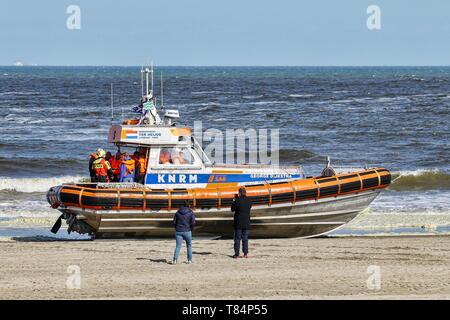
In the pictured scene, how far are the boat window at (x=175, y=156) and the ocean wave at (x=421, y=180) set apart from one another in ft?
36.8

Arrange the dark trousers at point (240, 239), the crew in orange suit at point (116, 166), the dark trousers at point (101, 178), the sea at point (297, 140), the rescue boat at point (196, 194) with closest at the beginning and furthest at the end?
the dark trousers at point (240, 239) < the rescue boat at point (196, 194) < the dark trousers at point (101, 178) < the crew in orange suit at point (116, 166) < the sea at point (297, 140)

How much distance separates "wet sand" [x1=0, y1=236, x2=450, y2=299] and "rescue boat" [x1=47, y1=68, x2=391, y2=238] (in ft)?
1.12

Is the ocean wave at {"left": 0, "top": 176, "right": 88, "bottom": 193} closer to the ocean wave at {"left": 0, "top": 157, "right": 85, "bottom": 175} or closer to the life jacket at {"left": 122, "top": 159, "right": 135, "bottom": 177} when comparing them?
the ocean wave at {"left": 0, "top": 157, "right": 85, "bottom": 175}

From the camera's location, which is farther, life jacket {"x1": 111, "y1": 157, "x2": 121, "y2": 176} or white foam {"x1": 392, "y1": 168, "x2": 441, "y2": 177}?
white foam {"x1": 392, "y1": 168, "x2": 441, "y2": 177}

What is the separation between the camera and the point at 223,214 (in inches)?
754

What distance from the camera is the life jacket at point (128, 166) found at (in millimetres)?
19703

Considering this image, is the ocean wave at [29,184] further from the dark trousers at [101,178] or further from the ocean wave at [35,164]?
the dark trousers at [101,178]

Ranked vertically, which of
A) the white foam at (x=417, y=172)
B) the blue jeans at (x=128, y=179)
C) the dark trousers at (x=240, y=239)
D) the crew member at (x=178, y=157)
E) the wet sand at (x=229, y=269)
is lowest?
the white foam at (x=417, y=172)

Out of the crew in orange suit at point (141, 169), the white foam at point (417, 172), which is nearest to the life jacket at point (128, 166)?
the crew in orange suit at point (141, 169)

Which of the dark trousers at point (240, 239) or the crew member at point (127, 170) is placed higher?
the crew member at point (127, 170)

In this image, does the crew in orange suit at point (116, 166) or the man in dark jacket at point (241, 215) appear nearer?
the man in dark jacket at point (241, 215)

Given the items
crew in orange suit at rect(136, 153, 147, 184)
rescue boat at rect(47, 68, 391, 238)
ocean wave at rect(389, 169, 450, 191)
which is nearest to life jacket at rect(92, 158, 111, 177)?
rescue boat at rect(47, 68, 391, 238)

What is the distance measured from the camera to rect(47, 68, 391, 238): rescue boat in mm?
18891

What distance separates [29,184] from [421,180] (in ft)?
39.7
